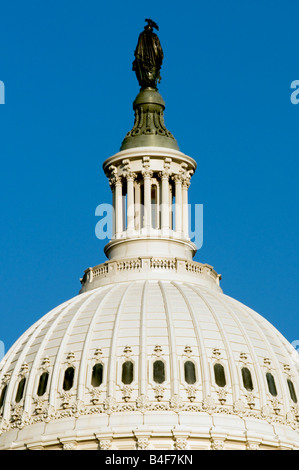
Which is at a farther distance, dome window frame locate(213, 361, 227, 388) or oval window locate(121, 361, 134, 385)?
dome window frame locate(213, 361, 227, 388)

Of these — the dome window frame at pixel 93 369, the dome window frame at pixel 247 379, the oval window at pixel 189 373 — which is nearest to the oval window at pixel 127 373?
the dome window frame at pixel 93 369

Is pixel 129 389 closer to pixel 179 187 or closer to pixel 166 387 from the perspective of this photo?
pixel 166 387

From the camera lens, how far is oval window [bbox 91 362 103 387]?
134 metres

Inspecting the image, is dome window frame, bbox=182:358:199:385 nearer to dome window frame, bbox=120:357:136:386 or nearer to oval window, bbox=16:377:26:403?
dome window frame, bbox=120:357:136:386

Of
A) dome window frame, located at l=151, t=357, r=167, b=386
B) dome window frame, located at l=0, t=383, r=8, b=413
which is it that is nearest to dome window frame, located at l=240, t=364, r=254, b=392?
dome window frame, located at l=151, t=357, r=167, b=386

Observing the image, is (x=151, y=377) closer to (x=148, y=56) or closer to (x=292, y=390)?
(x=292, y=390)

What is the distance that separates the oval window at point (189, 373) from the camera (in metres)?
134

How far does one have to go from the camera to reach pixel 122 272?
14275 centimetres

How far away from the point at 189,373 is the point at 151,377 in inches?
88.8

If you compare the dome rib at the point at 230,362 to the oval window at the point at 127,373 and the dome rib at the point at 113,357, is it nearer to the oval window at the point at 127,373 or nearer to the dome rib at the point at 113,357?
the dome rib at the point at 113,357

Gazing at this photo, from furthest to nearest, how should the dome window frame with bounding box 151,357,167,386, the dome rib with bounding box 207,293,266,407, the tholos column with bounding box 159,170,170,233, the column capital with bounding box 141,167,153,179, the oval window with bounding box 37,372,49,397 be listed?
the column capital with bounding box 141,167,153,179 < the tholos column with bounding box 159,170,170,233 < the oval window with bounding box 37,372,49,397 < the dome rib with bounding box 207,293,266,407 < the dome window frame with bounding box 151,357,167,386

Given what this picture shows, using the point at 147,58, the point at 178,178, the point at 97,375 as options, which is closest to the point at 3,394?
the point at 97,375

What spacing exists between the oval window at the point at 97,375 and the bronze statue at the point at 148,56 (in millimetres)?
26897

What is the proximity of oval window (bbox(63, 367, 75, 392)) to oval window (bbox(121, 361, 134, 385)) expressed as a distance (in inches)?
121
